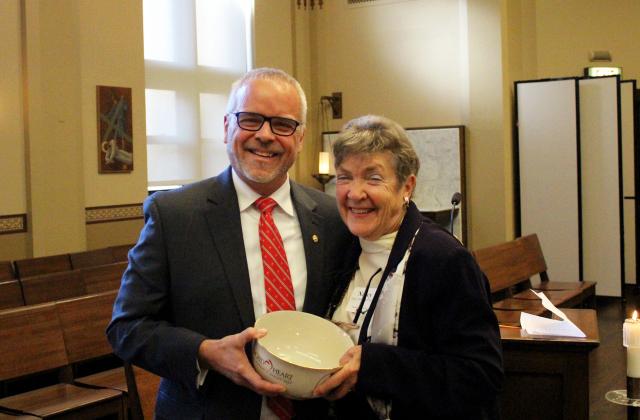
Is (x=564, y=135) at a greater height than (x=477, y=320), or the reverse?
(x=564, y=135)

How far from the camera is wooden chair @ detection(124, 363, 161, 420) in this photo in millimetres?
2252

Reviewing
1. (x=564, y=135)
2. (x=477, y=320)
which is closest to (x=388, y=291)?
(x=477, y=320)

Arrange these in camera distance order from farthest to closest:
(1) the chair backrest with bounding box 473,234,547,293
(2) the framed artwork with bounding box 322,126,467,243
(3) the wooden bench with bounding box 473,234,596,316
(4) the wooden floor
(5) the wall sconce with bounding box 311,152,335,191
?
(5) the wall sconce with bounding box 311,152,335,191 < (2) the framed artwork with bounding box 322,126,467,243 < (1) the chair backrest with bounding box 473,234,547,293 < (3) the wooden bench with bounding box 473,234,596,316 < (4) the wooden floor

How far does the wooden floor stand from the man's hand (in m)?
Answer: 3.59

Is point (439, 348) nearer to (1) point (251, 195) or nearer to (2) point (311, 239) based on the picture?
(2) point (311, 239)

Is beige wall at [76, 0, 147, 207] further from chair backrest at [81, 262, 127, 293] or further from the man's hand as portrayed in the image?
the man's hand

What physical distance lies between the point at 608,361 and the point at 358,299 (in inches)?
183

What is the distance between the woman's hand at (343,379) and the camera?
5.33ft

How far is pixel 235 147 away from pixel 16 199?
516 cm

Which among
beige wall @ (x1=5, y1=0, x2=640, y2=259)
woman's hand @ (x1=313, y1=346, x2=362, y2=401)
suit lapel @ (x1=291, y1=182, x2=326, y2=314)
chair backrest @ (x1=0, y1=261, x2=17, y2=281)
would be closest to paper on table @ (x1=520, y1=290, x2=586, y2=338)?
suit lapel @ (x1=291, y1=182, x2=326, y2=314)

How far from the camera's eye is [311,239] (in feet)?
6.46

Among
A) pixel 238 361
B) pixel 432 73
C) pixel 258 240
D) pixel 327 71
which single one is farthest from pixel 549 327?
pixel 327 71

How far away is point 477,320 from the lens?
169 centimetres

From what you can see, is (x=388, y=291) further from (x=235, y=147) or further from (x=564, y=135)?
(x=564, y=135)
